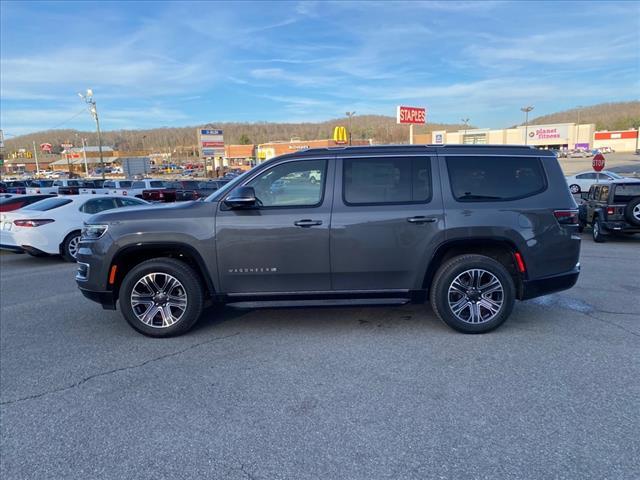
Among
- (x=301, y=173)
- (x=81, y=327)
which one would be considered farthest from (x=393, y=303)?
(x=81, y=327)

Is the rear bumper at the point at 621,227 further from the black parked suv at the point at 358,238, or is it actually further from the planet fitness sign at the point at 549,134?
the planet fitness sign at the point at 549,134

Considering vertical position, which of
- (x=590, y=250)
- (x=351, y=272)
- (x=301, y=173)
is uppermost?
(x=301, y=173)

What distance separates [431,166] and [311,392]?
2.62m

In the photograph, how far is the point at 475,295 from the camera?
4.57 metres

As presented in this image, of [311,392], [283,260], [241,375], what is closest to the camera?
[311,392]

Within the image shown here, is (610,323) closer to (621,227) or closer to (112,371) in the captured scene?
(112,371)

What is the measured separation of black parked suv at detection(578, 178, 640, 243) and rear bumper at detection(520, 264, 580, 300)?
655 cm

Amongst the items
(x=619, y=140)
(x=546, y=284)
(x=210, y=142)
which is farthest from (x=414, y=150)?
(x=619, y=140)

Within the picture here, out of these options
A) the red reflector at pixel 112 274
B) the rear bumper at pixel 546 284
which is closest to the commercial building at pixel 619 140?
the rear bumper at pixel 546 284

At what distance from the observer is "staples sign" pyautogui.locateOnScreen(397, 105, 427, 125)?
51237mm

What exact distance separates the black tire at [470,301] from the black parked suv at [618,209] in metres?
7.10

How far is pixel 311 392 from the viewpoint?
3.46 meters

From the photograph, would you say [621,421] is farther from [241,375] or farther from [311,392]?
[241,375]

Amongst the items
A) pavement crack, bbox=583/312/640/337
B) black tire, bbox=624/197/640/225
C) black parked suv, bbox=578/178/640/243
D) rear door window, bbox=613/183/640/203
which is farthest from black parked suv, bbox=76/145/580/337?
rear door window, bbox=613/183/640/203
